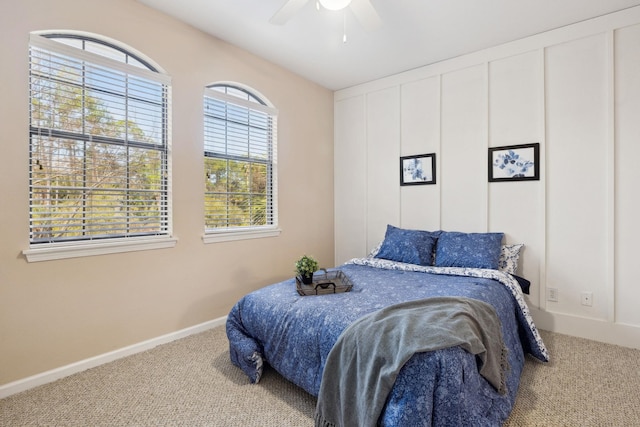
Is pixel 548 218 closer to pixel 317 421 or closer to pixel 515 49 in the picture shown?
pixel 515 49

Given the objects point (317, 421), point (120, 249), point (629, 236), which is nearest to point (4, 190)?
point (120, 249)

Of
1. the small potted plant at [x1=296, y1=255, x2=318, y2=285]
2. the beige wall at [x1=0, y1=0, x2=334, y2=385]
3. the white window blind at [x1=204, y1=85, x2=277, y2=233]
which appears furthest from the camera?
the white window blind at [x1=204, y1=85, x2=277, y2=233]

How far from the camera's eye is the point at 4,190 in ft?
6.33

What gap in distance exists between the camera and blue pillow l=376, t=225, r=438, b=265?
310 cm

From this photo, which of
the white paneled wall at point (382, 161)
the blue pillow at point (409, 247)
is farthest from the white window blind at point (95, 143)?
the white paneled wall at point (382, 161)

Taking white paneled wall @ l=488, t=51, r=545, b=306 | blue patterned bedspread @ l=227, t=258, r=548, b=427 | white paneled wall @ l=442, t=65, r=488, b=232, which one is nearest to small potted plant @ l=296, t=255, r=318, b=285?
blue patterned bedspread @ l=227, t=258, r=548, b=427

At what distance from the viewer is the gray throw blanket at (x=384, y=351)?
133 cm

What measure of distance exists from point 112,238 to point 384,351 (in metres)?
2.16

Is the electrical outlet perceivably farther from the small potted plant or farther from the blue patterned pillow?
the small potted plant

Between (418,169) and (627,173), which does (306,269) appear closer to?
(418,169)

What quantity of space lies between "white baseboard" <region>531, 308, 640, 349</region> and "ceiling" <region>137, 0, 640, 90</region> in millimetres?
2569

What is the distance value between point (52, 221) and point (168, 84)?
4.49 ft

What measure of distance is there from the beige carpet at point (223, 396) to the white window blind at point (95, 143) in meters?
0.99

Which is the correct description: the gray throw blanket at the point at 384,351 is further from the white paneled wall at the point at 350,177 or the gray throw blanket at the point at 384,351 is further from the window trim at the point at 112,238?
the white paneled wall at the point at 350,177
